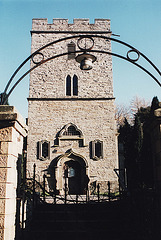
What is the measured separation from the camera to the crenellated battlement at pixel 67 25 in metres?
18.4

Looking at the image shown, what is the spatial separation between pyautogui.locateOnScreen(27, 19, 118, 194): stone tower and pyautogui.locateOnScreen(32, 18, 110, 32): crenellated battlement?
0.08 meters

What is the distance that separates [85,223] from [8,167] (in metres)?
3.51

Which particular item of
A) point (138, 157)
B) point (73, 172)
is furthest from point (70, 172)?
point (138, 157)

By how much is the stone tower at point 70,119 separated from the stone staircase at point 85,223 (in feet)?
24.5

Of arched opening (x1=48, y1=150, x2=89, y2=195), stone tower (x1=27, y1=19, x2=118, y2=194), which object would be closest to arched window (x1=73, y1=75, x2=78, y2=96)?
stone tower (x1=27, y1=19, x2=118, y2=194)

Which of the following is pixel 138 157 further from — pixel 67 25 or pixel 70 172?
pixel 67 25

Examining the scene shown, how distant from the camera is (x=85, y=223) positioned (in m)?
6.64

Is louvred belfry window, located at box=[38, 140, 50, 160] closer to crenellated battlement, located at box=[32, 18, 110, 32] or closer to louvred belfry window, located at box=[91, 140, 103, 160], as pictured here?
louvred belfry window, located at box=[91, 140, 103, 160]

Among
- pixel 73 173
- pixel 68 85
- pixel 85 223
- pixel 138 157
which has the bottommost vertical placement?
pixel 85 223

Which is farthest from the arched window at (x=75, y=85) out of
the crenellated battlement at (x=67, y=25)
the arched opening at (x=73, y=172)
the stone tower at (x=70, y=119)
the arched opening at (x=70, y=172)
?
the arched opening at (x=73, y=172)

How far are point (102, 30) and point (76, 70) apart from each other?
3.97m

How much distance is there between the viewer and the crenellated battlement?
18.4 meters

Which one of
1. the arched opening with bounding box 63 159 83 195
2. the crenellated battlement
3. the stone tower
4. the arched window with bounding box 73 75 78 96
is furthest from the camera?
the crenellated battlement

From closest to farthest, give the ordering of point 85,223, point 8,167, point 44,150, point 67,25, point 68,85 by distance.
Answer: point 8,167 < point 85,223 < point 44,150 < point 68,85 < point 67,25
